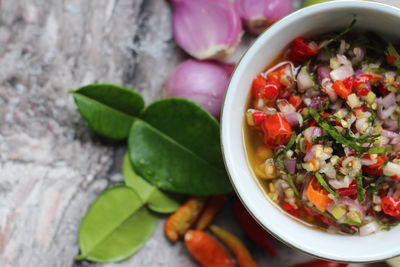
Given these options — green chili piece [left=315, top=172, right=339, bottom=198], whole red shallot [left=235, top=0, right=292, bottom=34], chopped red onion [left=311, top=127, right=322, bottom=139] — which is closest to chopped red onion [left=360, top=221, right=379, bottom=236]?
green chili piece [left=315, top=172, right=339, bottom=198]

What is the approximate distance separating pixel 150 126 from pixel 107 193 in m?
0.21

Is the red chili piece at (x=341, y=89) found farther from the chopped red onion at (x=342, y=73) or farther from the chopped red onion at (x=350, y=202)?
the chopped red onion at (x=350, y=202)

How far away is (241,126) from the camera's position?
121 cm

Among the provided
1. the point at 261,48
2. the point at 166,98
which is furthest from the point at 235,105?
the point at 166,98

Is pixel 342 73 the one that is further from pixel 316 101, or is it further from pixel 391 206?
pixel 391 206

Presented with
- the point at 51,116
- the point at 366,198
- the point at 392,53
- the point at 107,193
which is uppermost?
the point at 392,53

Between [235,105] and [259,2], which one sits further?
[259,2]

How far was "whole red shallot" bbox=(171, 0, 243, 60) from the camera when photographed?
4.77 feet

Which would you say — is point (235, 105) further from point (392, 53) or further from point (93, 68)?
point (93, 68)

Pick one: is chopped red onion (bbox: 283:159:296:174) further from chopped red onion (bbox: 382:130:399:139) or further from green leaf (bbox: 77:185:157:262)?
green leaf (bbox: 77:185:157:262)

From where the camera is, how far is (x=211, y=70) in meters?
1.48

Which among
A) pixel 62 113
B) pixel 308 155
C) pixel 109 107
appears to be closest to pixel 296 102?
pixel 308 155

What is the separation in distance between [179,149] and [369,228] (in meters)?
0.52

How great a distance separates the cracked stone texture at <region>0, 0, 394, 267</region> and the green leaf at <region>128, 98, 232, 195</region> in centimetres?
10
